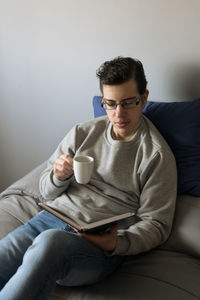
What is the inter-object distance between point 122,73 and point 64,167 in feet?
1.49

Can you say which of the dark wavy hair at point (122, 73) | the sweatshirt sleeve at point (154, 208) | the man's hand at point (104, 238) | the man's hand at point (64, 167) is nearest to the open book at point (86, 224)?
the man's hand at point (104, 238)

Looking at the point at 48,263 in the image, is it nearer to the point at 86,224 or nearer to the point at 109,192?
the point at 86,224

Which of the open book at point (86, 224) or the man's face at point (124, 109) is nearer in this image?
the open book at point (86, 224)

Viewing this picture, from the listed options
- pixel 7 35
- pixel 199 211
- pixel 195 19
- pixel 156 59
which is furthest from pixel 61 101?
pixel 199 211

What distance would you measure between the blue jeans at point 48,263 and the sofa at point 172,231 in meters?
0.06

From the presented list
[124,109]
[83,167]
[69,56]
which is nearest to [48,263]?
[83,167]

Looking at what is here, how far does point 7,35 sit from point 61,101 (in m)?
0.52

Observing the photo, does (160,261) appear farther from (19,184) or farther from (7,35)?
(7,35)

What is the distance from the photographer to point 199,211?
58.1 inches

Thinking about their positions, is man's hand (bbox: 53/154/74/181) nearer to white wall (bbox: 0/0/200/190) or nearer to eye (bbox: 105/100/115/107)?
eye (bbox: 105/100/115/107)

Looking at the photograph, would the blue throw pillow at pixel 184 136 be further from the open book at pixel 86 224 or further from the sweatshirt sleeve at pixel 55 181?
the open book at pixel 86 224

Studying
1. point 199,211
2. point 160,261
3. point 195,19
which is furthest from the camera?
point 195,19

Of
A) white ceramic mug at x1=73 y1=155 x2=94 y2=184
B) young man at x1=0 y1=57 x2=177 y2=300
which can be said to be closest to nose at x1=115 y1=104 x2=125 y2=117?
young man at x1=0 y1=57 x2=177 y2=300

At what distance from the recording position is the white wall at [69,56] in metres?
1.76
